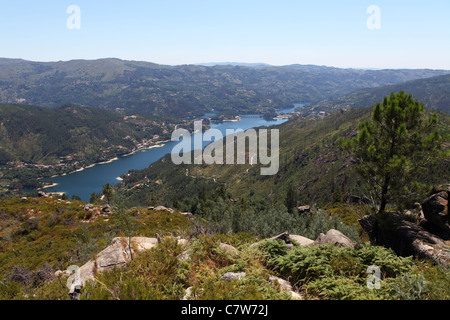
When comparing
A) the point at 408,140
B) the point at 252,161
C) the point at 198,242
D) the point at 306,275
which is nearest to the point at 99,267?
the point at 198,242

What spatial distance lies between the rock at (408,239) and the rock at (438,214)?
2.27 feet

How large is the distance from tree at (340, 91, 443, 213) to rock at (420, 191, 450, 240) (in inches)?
53.0

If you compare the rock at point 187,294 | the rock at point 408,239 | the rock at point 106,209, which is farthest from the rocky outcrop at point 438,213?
the rock at point 106,209

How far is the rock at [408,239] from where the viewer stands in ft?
31.7

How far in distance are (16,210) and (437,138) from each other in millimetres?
48102

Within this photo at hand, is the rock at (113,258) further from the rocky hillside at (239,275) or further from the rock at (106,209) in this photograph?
the rock at (106,209)

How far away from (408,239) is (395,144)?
4.44 meters

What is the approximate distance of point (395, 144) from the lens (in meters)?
11.8

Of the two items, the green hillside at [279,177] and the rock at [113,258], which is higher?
the rock at [113,258]

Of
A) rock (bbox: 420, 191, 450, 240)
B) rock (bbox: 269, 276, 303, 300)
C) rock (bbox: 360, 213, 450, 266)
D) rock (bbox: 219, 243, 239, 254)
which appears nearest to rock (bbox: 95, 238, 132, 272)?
rock (bbox: 219, 243, 239, 254)

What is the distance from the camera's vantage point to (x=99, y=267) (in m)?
9.25

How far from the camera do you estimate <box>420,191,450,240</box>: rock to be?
11.4 m
